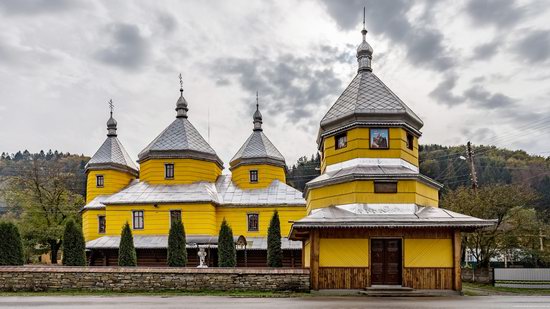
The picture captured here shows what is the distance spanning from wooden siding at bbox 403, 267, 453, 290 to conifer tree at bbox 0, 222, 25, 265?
1626 centimetres

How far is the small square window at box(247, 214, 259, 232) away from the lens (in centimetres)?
3391

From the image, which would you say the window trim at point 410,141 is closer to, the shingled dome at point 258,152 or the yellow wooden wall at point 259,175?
the shingled dome at point 258,152

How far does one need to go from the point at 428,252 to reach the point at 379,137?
16.1 ft

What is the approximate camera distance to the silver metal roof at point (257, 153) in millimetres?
35906

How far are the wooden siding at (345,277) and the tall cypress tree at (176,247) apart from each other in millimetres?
9349

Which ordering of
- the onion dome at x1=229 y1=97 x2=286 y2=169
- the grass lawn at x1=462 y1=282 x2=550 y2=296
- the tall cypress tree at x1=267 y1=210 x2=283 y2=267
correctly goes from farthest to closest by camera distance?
the onion dome at x1=229 y1=97 x2=286 y2=169 → the tall cypress tree at x1=267 y1=210 x2=283 y2=267 → the grass lawn at x1=462 y1=282 x2=550 y2=296

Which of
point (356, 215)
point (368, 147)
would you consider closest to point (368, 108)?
point (368, 147)

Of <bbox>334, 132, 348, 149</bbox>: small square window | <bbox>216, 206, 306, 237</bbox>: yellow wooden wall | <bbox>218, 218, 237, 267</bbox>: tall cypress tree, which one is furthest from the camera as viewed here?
<bbox>216, 206, 306, 237</bbox>: yellow wooden wall

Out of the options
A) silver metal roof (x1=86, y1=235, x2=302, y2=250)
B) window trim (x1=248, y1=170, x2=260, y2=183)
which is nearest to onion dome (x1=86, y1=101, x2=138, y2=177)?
silver metal roof (x1=86, y1=235, x2=302, y2=250)

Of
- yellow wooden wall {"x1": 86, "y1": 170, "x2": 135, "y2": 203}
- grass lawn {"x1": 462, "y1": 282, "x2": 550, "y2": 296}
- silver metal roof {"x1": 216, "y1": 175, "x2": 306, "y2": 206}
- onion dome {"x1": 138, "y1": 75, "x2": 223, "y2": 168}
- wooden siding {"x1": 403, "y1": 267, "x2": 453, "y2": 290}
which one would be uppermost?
onion dome {"x1": 138, "y1": 75, "x2": 223, "y2": 168}

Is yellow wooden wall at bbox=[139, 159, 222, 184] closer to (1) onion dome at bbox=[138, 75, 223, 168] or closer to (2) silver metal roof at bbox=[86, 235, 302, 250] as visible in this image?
(1) onion dome at bbox=[138, 75, 223, 168]

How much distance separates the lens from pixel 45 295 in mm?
18406

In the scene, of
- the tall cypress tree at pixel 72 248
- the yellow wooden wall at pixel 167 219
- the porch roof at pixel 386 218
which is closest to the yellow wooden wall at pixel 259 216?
the yellow wooden wall at pixel 167 219

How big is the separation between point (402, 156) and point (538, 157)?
229 feet
